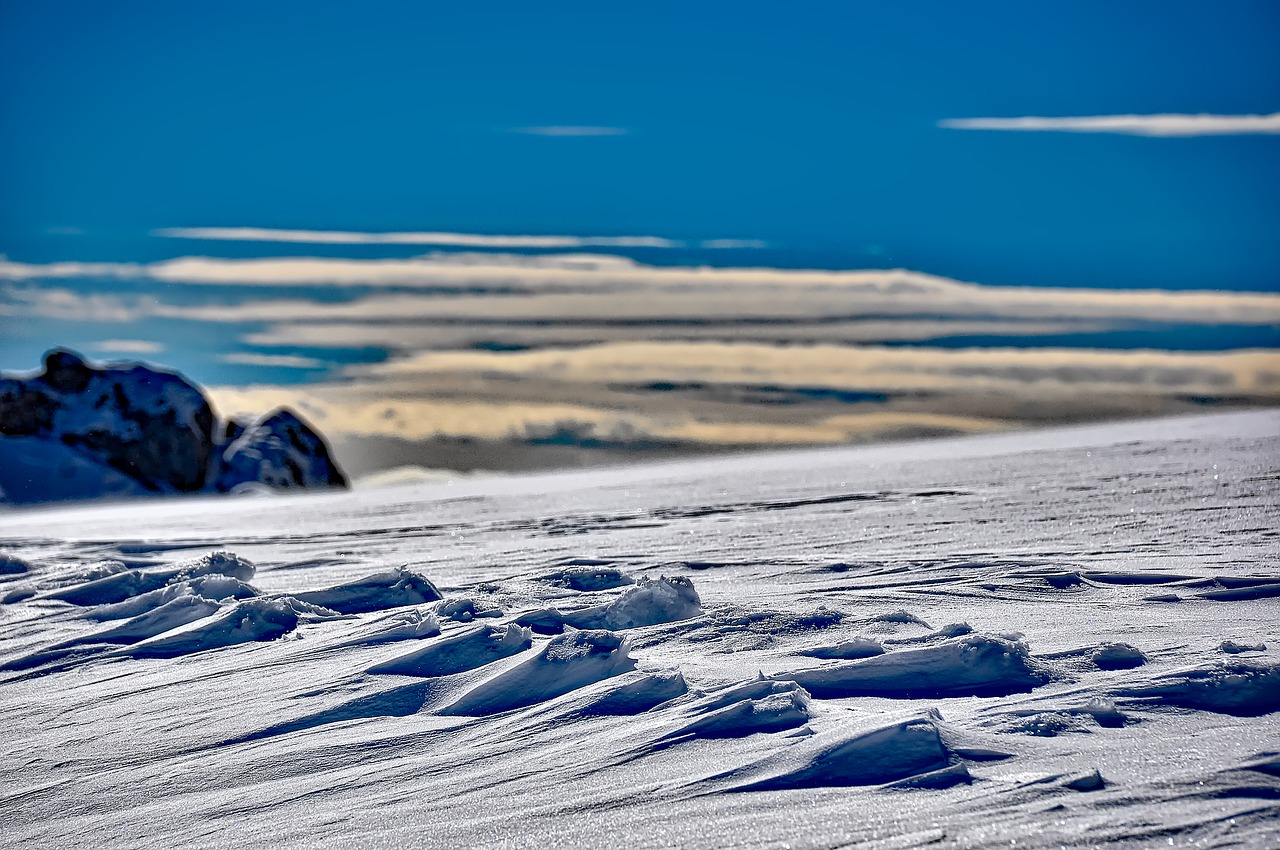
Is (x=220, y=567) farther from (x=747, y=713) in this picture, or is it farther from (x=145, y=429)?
(x=145, y=429)

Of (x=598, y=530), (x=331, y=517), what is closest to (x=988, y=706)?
(x=598, y=530)

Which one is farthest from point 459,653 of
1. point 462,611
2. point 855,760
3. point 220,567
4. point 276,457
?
point 276,457

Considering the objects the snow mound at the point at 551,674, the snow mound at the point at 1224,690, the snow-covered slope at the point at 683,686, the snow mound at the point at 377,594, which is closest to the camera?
the snow-covered slope at the point at 683,686

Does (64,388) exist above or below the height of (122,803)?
above

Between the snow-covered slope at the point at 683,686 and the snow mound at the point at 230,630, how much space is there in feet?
0.06

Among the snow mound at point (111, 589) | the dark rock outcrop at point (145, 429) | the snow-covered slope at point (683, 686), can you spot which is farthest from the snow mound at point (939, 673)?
the dark rock outcrop at point (145, 429)

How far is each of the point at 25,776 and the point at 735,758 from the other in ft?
7.02

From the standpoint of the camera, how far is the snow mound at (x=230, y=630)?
4.93m

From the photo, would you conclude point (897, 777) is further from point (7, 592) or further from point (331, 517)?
point (331, 517)

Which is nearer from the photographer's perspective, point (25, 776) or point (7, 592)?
point (25, 776)

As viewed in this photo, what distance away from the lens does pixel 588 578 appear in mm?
5680

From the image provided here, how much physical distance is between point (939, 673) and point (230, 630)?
9.88 feet

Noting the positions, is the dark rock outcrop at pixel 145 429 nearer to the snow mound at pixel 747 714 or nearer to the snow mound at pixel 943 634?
the snow mound at pixel 943 634

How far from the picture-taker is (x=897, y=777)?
9.29ft
